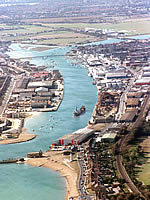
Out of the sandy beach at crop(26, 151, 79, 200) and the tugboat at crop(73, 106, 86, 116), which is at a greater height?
the tugboat at crop(73, 106, 86, 116)

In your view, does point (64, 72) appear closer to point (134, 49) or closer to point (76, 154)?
point (134, 49)

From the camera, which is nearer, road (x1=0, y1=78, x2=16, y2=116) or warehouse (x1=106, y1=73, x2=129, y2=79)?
road (x1=0, y1=78, x2=16, y2=116)

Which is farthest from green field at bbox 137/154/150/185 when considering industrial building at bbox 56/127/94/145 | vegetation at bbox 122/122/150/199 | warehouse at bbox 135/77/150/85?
warehouse at bbox 135/77/150/85

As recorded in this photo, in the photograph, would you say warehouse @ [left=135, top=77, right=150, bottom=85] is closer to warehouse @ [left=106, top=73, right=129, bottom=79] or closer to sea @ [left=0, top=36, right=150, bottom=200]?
warehouse @ [left=106, top=73, right=129, bottom=79]

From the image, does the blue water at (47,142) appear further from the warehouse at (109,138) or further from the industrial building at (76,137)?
the warehouse at (109,138)

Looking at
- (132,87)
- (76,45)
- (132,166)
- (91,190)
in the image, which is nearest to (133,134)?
(132,166)

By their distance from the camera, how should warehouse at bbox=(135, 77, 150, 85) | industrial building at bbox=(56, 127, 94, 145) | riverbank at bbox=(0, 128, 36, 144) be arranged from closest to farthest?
industrial building at bbox=(56, 127, 94, 145)
riverbank at bbox=(0, 128, 36, 144)
warehouse at bbox=(135, 77, 150, 85)

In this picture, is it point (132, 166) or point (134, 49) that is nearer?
point (132, 166)

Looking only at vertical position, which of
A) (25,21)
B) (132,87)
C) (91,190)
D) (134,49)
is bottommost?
(91,190)
